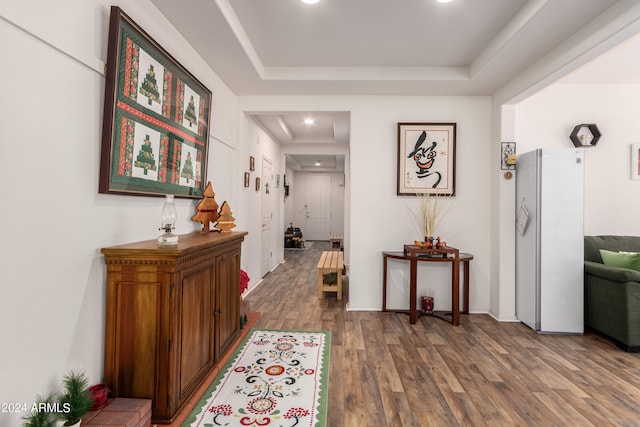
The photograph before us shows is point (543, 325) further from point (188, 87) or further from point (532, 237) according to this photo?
point (188, 87)

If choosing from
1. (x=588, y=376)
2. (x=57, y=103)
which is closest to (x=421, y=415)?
(x=588, y=376)

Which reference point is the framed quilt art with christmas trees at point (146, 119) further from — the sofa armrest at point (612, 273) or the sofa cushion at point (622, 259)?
the sofa cushion at point (622, 259)

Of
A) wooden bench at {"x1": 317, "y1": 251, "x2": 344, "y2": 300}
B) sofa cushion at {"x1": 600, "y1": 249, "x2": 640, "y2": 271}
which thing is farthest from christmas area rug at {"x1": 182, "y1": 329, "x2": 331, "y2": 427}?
sofa cushion at {"x1": 600, "y1": 249, "x2": 640, "y2": 271}

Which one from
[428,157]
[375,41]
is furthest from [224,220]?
[428,157]

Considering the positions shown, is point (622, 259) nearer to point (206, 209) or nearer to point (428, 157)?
point (428, 157)

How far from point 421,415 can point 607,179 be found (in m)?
3.74

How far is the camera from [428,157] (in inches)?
136

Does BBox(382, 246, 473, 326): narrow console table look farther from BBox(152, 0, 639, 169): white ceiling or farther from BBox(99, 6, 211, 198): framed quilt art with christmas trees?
BBox(99, 6, 211, 198): framed quilt art with christmas trees

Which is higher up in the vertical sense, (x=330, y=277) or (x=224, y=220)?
(x=224, y=220)

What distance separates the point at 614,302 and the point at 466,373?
1.66 m

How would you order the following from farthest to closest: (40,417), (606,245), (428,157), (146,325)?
(428,157), (606,245), (146,325), (40,417)

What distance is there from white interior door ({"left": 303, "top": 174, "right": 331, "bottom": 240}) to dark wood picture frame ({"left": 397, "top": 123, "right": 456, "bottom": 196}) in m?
7.11

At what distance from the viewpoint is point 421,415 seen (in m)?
1.70

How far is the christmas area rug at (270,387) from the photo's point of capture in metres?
1.65
